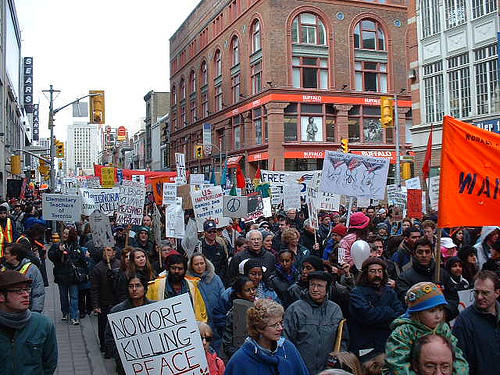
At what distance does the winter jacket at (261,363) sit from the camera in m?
3.73

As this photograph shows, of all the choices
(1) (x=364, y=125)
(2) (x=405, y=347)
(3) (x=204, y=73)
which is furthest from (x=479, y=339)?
(3) (x=204, y=73)

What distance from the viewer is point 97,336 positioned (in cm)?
941

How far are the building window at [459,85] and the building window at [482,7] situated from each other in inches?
72.1

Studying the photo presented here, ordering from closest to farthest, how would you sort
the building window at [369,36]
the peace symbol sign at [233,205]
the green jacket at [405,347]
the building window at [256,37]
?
the green jacket at [405,347] < the peace symbol sign at [233,205] < the building window at [256,37] < the building window at [369,36]

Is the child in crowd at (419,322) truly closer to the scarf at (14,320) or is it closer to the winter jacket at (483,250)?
the scarf at (14,320)

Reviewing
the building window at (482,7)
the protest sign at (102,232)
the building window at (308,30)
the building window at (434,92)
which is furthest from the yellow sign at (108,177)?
the building window at (308,30)

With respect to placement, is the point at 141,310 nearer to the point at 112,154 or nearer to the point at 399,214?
the point at 399,214

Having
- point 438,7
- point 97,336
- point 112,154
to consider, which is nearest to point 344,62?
point 438,7

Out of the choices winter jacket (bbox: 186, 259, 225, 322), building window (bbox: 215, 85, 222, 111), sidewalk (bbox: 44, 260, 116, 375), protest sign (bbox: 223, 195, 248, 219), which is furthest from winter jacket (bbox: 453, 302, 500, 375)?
building window (bbox: 215, 85, 222, 111)

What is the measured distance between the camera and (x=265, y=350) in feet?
12.6

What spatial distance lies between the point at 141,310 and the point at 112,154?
161m

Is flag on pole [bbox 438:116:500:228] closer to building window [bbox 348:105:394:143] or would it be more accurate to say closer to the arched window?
building window [bbox 348:105:394:143]

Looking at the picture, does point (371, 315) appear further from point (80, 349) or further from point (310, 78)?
point (310, 78)

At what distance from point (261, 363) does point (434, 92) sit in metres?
26.7
